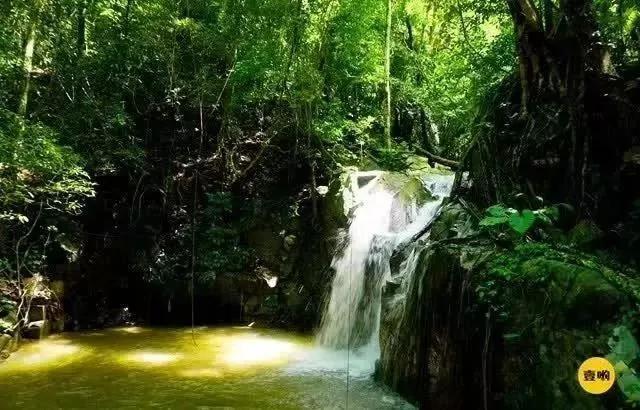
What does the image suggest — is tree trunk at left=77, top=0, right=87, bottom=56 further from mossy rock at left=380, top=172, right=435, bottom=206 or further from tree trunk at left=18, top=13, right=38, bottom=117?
mossy rock at left=380, top=172, right=435, bottom=206

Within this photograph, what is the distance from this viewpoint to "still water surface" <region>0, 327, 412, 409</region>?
5086 millimetres

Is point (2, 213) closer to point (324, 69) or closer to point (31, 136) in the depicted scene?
point (31, 136)

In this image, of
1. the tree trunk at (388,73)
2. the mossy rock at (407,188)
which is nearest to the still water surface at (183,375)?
the mossy rock at (407,188)

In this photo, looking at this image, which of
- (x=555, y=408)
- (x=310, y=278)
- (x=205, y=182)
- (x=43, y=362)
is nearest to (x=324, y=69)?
(x=205, y=182)

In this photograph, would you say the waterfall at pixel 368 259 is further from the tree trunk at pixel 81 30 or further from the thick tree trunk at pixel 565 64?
the tree trunk at pixel 81 30

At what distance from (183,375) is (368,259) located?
134 inches

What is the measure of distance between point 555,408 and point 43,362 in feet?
19.7

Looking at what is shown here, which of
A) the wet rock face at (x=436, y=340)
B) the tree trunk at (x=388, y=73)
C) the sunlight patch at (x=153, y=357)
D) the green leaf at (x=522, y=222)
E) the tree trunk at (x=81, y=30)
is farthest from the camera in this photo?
the tree trunk at (x=388, y=73)

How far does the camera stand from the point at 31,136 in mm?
6477

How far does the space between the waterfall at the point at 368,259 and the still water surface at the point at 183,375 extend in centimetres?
40

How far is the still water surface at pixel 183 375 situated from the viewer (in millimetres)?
5086

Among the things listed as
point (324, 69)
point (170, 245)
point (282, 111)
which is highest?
point (324, 69)

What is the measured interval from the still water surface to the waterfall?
40cm

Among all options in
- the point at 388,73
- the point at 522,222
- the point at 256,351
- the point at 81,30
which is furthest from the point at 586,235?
the point at 81,30
